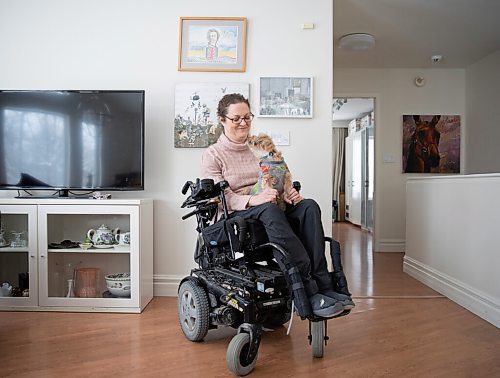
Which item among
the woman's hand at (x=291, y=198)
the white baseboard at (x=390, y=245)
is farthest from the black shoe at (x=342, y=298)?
the white baseboard at (x=390, y=245)

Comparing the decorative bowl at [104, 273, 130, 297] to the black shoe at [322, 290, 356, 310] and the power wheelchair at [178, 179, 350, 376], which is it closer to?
the power wheelchair at [178, 179, 350, 376]

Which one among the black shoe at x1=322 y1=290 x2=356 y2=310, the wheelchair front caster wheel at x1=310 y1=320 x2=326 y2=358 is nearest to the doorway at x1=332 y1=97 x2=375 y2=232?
the wheelchair front caster wheel at x1=310 y1=320 x2=326 y2=358

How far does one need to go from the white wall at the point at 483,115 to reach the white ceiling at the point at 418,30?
0.49ft

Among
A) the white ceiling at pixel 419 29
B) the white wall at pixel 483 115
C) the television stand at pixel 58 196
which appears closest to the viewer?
the television stand at pixel 58 196

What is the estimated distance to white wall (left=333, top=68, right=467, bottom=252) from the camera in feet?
17.8

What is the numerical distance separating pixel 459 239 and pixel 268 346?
171 centimetres

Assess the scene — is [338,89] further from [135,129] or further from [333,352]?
[333,352]

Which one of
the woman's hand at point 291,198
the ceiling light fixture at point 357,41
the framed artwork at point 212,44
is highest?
the ceiling light fixture at point 357,41

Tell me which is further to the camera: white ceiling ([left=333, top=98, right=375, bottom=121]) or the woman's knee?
white ceiling ([left=333, top=98, right=375, bottom=121])

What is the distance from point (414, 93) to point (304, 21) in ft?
9.31

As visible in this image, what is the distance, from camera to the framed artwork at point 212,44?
3148mm

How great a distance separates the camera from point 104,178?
2943 mm

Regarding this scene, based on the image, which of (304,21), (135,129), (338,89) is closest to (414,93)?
(338,89)

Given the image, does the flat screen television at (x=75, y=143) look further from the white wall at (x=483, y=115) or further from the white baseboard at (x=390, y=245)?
the white wall at (x=483, y=115)
